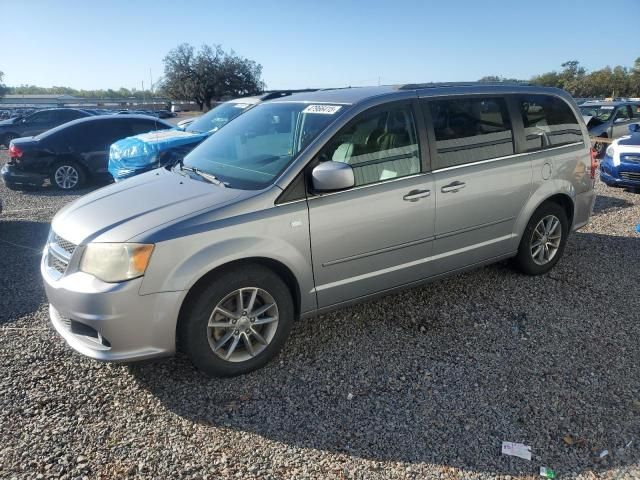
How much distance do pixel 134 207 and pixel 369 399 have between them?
6.46ft

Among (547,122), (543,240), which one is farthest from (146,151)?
(543,240)

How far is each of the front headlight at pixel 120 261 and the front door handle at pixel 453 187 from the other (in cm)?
226

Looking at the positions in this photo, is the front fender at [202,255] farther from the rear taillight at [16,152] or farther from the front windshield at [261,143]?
the rear taillight at [16,152]

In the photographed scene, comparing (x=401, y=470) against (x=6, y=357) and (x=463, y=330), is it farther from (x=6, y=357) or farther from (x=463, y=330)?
(x=6, y=357)

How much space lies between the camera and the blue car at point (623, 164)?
8.42 metres

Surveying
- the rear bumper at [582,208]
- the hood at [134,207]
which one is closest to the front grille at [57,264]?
the hood at [134,207]

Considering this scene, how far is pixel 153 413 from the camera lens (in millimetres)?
2916

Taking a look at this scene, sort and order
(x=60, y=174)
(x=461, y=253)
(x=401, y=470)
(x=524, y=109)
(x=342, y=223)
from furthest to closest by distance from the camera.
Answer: (x=60, y=174) < (x=524, y=109) < (x=461, y=253) < (x=342, y=223) < (x=401, y=470)

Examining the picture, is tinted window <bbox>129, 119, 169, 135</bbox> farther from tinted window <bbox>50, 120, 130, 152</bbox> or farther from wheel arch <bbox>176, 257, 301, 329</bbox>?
wheel arch <bbox>176, 257, 301, 329</bbox>

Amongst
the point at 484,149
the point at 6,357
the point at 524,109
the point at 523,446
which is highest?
the point at 524,109

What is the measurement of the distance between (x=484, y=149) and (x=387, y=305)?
5.19 feet

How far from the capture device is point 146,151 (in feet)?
24.1

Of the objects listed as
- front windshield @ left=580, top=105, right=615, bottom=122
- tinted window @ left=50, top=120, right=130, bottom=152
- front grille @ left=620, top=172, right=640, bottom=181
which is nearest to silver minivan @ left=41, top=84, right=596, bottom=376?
front grille @ left=620, top=172, right=640, bottom=181

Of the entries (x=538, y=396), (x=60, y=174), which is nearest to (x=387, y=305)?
(x=538, y=396)
